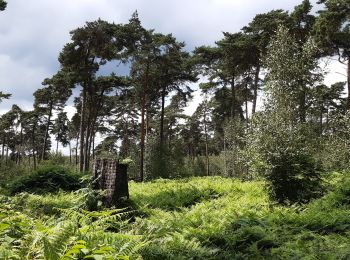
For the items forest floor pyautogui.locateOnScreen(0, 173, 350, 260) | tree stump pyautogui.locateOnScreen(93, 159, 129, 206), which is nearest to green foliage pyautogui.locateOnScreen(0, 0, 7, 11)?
tree stump pyautogui.locateOnScreen(93, 159, 129, 206)

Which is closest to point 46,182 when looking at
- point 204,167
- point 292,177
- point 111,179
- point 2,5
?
point 111,179

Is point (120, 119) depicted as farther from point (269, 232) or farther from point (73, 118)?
point (269, 232)

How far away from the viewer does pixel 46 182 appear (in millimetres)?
17250

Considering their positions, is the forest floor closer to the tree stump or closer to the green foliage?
the tree stump

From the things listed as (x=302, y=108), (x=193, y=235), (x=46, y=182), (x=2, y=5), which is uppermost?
(x=2, y=5)

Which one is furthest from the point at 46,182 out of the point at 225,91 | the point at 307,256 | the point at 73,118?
the point at 73,118

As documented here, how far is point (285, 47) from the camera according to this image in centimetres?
2275

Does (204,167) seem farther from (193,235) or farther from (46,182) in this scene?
(193,235)

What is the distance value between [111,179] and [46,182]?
7.01 metres

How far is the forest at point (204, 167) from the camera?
20.1 feet

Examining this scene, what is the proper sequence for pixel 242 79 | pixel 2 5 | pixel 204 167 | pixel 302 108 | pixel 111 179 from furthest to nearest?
pixel 204 167
pixel 242 79
pixel 302 108
pixel 2 5
pixel 111 179

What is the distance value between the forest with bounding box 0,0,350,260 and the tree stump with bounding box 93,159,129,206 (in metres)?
0.24

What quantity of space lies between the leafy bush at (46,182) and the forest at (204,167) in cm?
5

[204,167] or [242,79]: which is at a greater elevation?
[242,79]
